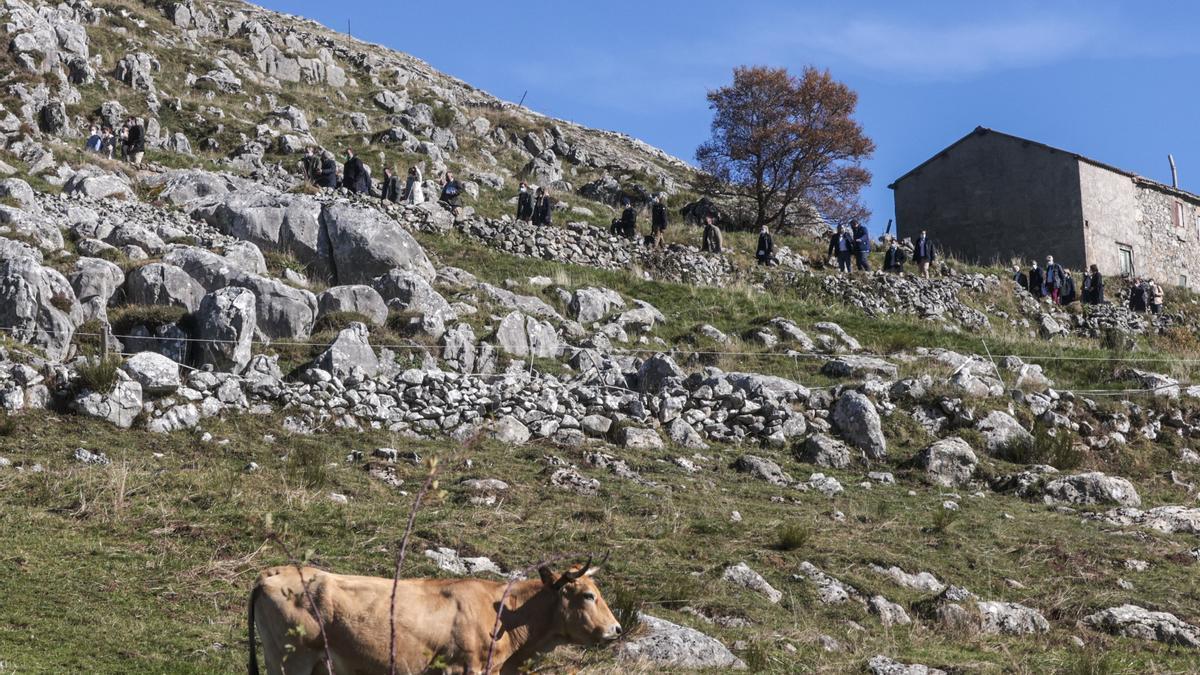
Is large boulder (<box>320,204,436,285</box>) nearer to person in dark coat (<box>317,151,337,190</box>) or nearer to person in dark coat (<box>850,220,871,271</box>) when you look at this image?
person in dark coat (<box>317,151,337,190</box>)

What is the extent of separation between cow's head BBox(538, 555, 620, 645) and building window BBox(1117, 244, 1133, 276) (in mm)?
45338

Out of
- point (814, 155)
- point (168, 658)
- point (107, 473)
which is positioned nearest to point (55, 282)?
point (107, 473)

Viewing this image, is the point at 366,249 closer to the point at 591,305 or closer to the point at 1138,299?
the point at 591,305

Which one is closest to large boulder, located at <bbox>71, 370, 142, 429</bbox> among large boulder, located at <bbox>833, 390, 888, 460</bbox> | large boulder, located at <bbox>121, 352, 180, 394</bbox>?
large boulder, located at <bbox>121, 352, 180, 394</bbox>

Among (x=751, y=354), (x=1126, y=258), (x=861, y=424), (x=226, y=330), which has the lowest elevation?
(x=861, y=424)

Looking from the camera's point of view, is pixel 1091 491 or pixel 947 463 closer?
pixel 1091 491

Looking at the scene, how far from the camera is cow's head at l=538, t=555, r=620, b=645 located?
724 centimetres

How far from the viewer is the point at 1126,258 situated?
4794 cm

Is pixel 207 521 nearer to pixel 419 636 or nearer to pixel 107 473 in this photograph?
pixel 107 473

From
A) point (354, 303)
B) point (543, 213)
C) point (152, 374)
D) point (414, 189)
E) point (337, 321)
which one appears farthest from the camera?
point (414, 189)

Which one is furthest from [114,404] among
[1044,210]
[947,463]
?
[1044,210]

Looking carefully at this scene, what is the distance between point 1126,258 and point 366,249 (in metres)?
34.1

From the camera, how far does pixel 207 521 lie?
12188mm

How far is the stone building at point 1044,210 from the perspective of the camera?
151ft
